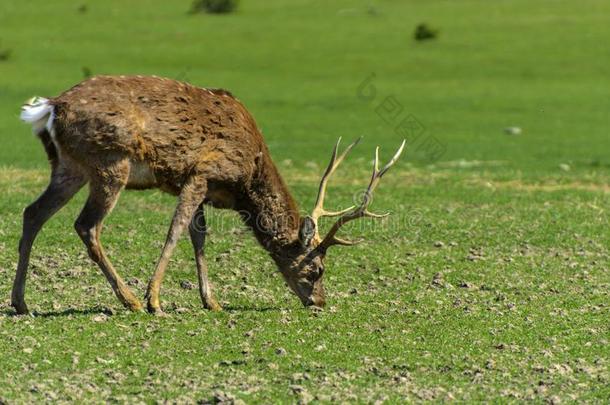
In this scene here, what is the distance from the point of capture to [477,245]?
1517cm

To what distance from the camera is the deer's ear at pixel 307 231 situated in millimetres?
11594

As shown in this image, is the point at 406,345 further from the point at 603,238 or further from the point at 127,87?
the point at 603,238

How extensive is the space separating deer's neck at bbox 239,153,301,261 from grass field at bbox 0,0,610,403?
640 millimetres

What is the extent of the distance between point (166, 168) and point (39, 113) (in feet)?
4.18

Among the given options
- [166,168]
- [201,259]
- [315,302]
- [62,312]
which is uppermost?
[166,168]

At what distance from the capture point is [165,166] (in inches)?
435

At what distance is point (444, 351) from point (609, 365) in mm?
1337

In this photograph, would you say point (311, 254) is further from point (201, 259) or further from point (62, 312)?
point (62, 312)

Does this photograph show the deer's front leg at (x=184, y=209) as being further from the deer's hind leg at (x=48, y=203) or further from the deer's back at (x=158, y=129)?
the deer's hind leg at (x=48, y=203)

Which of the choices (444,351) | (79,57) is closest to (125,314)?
(444,351)

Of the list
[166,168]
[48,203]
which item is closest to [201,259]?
[166,168]

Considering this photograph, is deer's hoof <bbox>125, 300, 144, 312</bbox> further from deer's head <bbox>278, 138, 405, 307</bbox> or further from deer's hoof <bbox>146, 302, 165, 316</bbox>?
deer's head <bbox>278, 138, 405, 307</bbox>

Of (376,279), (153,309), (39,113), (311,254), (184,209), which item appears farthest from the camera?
(376,279)

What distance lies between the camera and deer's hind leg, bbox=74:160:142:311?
35.1 feet
